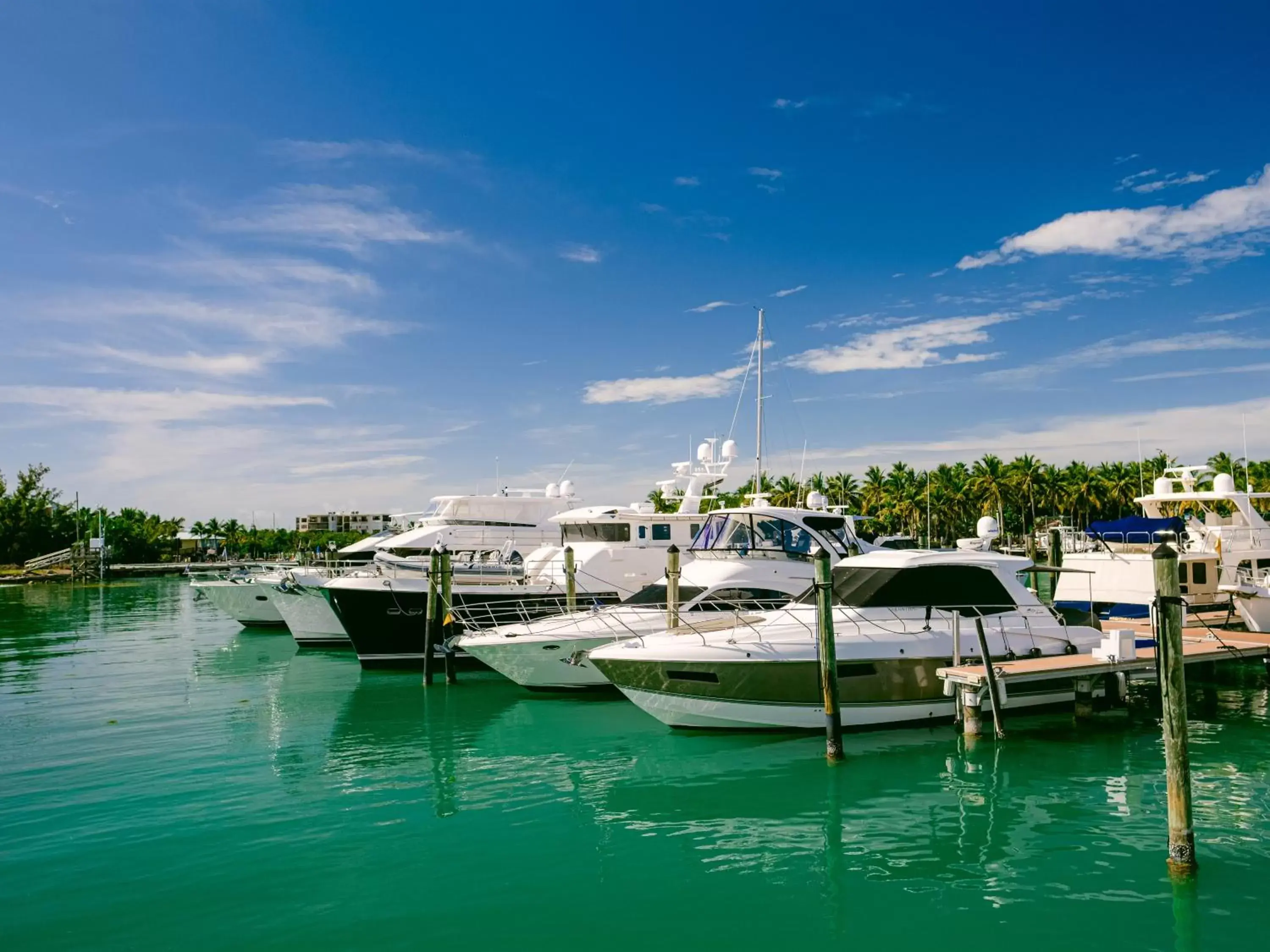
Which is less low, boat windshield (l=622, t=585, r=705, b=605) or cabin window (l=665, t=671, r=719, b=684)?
boat windshield (l=622, t=585, r=705, b=605)

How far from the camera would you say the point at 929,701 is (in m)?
15.2

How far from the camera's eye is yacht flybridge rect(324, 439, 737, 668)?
24109 mm

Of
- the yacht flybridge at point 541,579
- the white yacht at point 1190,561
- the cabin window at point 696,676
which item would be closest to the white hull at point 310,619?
the yacht flybridge at point 541,579

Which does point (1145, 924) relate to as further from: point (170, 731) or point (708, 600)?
point (170, 731)

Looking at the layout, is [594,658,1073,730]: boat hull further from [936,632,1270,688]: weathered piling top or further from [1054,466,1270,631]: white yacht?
[1054,466,1270,631]: white yacht

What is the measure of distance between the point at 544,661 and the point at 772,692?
20.8 feet

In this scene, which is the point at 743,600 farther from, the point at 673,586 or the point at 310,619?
the point at 310,619

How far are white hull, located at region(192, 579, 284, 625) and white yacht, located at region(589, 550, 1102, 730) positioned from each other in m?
25.7

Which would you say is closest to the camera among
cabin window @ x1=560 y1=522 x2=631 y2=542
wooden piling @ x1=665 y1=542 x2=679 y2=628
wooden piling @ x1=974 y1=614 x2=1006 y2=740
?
wooden piling @ x1=974 y1=614 x2=1006 y2=740

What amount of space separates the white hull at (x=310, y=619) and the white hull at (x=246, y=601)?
591cm

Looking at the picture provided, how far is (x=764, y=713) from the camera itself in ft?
47.8

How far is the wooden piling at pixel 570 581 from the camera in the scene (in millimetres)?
23406

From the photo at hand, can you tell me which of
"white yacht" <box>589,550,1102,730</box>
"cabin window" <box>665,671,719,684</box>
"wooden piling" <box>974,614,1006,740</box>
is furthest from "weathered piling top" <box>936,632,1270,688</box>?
"cabin window" <box>665,671,719,684</box>

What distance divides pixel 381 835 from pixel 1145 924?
8573mm
